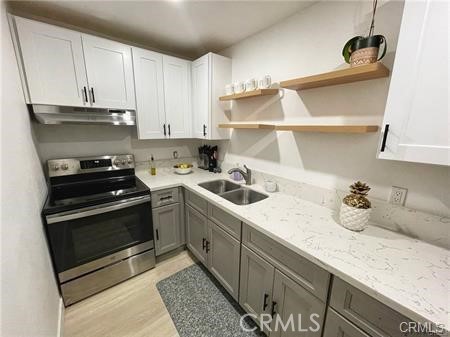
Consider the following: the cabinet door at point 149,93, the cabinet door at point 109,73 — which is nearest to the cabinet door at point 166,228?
the cabinet door at point 149,93

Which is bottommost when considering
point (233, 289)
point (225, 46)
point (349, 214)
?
point (233, 289)

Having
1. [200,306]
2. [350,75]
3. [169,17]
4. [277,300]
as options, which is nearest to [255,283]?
[277,300]

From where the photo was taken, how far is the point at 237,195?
1.89 meters

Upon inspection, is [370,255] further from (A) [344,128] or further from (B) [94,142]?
(B) [94,142]

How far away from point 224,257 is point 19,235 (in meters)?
1.28

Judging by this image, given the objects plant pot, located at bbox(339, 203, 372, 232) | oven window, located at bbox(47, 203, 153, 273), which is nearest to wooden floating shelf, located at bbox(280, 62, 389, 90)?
plant pot, located at bbox(339, 203, 372, 232)

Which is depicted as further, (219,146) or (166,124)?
(219,146)

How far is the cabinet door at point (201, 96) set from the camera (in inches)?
81.6

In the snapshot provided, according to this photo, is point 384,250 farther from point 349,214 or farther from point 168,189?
point 168,189

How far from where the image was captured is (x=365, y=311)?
76 cm

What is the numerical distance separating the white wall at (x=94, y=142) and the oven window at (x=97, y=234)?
0.85m

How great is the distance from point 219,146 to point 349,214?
1.75 m

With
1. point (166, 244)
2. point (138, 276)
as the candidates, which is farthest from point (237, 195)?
point (138, 276)

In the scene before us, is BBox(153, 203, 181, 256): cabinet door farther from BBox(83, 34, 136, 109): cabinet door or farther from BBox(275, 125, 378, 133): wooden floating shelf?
BBox(275, 125, 378, 133): wooden floating shelf
